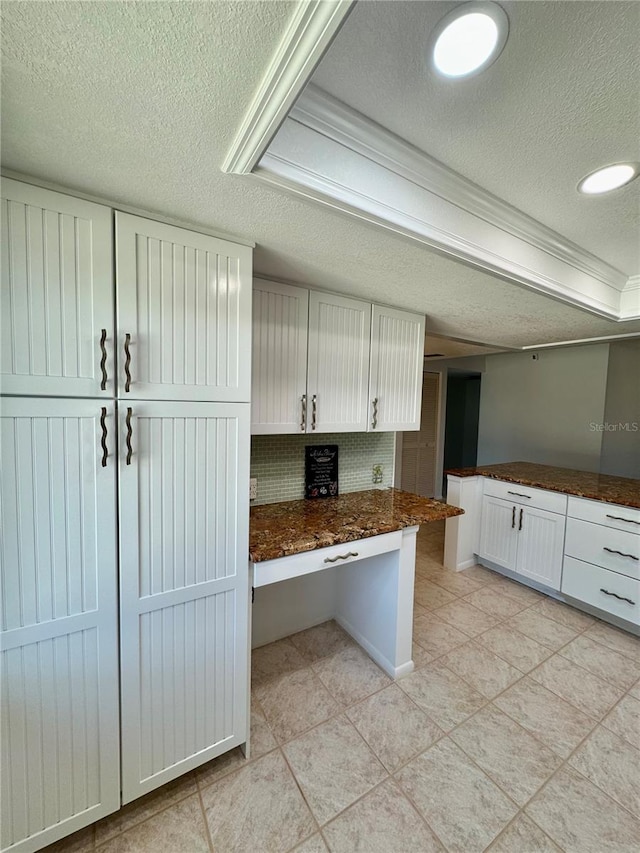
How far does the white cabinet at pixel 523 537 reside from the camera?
8.96ft

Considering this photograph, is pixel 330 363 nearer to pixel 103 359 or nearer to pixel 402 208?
pixel 402 208

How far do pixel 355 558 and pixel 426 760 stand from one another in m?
0.89

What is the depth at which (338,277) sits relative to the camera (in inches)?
67.4

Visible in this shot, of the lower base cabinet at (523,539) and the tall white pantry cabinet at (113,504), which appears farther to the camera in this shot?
the lower base cabinet at (523,539)

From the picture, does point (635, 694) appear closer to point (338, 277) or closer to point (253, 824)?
point (253, 824)

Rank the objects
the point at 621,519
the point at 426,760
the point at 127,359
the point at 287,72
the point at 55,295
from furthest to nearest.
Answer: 1. the point at 621,519
2. the point at 426,760
3. the point at 127,359
4. the point at 55,295
5. the point at 287,72

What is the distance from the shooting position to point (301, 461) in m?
2.21

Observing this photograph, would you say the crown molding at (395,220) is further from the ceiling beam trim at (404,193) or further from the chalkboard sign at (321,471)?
the chalkboard sign at (321,471)

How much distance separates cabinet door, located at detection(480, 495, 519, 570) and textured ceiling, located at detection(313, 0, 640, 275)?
2.46m

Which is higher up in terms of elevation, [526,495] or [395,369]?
[395,369]

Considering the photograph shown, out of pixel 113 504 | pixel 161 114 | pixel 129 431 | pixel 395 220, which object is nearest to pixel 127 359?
pixel 129 431

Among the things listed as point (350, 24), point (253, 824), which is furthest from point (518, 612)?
point (350, 24)

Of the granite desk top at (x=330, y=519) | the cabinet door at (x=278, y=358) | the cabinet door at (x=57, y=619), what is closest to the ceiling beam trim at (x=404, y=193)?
the cabinet door at (x=278, y=358)

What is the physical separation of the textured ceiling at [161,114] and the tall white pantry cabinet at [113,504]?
0.48ft
